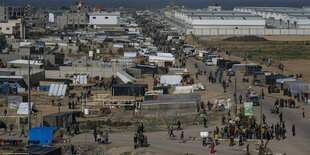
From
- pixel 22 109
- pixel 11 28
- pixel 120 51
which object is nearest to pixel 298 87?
pixel 22 109

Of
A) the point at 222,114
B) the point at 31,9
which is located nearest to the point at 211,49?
the point at 222,114

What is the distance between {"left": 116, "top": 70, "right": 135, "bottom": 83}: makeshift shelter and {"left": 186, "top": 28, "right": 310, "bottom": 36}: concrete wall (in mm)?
44369

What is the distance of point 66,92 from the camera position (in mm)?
36281

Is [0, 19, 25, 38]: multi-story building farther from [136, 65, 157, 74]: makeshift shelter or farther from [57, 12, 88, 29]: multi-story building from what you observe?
[136, 65, 157, 74]: makeshift shelter

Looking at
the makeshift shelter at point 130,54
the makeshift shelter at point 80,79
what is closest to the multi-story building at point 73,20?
the makeshift shelter at point 130,54

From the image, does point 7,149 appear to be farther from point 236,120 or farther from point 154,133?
point 236,120

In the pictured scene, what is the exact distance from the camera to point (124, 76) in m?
41.1

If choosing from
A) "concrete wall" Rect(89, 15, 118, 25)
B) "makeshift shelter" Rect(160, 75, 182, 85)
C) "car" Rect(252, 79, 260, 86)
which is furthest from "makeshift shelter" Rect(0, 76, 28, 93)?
"concrete wall" Rect(89, 15, 118, 25)

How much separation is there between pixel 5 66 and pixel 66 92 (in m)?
13.3

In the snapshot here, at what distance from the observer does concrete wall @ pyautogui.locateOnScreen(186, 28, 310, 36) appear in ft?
281

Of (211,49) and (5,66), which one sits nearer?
(5,66)

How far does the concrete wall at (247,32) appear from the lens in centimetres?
8562

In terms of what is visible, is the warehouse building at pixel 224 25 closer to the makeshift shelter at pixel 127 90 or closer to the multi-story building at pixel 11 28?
the multi-story building at pixel 11 28

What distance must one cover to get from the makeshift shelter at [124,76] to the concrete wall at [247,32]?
44369mm
